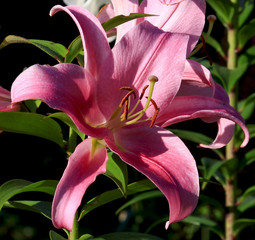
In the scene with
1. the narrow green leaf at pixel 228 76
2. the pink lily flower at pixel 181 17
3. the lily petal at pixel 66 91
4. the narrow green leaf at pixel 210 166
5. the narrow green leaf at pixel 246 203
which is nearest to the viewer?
the lily petal at pixel 66 91

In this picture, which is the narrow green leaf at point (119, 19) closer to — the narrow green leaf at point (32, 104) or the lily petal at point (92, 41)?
the lily petal at point (92, 41)

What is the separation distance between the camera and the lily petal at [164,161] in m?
0.48

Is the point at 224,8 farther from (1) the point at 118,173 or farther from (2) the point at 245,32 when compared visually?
(1) the point at 118,173

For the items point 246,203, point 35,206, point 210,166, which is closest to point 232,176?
point 246,203

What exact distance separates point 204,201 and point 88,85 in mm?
844

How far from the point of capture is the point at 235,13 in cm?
126

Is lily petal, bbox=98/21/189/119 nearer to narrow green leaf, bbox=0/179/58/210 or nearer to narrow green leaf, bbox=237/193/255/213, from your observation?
narrow green leaf, bbox=0/179/58/210

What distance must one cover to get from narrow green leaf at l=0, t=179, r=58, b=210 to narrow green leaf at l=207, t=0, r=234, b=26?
79 cm

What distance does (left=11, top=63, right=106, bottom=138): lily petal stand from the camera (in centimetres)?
44

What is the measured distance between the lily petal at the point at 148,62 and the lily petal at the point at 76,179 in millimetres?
61

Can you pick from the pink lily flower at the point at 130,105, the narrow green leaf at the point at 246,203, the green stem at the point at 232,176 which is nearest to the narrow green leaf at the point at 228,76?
the green stem at the point at 232,176

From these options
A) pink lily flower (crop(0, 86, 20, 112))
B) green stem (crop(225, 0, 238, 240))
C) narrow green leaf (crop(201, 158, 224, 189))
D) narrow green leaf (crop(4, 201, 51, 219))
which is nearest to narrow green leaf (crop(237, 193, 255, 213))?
green stem (crop(225, 0, 238, 240))

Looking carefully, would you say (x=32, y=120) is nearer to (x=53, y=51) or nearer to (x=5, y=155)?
(x=53, y=51)

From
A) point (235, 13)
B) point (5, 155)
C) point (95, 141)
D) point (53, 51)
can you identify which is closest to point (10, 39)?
point (53, 51)
